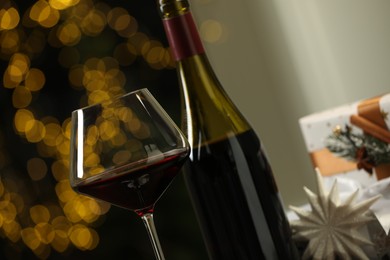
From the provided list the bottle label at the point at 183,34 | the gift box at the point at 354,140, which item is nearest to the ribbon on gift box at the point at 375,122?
the gift box at the point at 354,140

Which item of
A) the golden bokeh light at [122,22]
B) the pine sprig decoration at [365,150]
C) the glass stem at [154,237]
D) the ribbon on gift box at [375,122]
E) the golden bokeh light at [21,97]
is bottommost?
the pine sprig decoration at [365,150]

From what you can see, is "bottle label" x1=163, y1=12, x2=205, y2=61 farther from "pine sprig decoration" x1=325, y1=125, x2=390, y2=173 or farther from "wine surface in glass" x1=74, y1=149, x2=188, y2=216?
"pine sprig decoration" x1=325, y1=125, x2=390, y2=173

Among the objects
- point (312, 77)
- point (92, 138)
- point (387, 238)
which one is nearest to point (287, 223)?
point (387, 238)

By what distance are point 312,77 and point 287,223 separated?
6.36 ft

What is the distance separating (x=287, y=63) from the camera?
9.03 ft

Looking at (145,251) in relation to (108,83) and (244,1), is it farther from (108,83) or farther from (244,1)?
(244,1)

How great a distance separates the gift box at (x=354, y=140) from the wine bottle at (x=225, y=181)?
447mm

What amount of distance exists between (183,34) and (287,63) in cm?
202

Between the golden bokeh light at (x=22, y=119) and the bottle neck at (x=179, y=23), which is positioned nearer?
the bottle neck at (x=179, y=23)

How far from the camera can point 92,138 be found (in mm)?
646

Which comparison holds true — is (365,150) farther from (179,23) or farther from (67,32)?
(67,32)

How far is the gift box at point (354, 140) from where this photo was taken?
4.03 ft

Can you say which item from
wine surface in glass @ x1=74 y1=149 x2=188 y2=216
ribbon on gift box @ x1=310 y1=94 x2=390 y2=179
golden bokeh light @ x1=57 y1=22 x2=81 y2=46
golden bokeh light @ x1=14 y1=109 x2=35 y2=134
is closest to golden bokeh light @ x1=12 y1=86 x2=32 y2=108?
golden bokeh light @ x1=14 y1=109 x2=35 y2=134

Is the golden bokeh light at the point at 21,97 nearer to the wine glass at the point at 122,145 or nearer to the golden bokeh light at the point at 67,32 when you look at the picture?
the golden bokeh light at the point at 67,32
